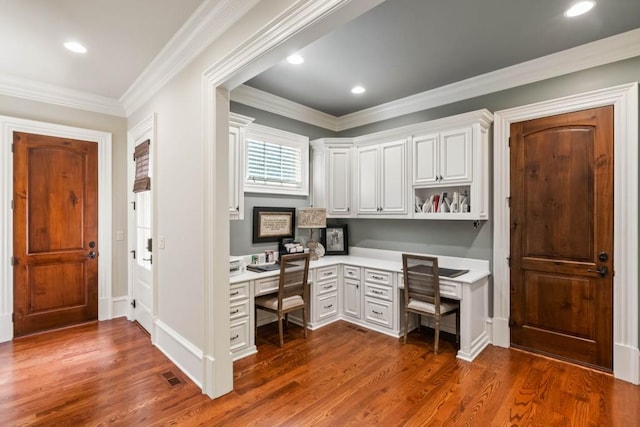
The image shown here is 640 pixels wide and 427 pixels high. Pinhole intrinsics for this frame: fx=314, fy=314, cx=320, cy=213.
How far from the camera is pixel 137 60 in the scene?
2.91 meters

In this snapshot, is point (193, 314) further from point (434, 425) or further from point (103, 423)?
point (434, 425)

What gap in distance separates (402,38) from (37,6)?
2.64m

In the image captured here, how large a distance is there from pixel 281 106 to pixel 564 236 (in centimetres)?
338

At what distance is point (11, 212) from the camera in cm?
338

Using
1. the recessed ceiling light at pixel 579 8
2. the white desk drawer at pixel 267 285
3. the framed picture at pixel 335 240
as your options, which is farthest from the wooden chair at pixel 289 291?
the recessed ceiling light at pixel 579 8

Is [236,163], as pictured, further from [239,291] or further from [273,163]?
[239,291]

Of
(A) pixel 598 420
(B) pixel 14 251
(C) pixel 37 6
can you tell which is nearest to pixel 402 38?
(C) pixel 37 6

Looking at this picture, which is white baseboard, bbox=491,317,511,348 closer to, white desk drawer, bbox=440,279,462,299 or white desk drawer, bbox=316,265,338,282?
white desk drawer, bbox=440,279,462,299

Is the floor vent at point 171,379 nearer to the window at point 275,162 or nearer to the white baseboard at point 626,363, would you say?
the window at point 275,162

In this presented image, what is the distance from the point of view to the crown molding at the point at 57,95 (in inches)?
131

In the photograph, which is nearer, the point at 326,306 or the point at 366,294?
the point at 366,294

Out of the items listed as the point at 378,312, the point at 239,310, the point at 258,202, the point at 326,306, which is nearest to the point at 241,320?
the point at 239,310

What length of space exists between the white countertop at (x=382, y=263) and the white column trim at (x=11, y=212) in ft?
6.75

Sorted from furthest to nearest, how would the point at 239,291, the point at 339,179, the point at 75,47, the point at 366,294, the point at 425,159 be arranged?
1. the point at 339,179
2. the point at 366,294
3. the point at 425,159
4. the point at 239,291
5. the point at 75,47
